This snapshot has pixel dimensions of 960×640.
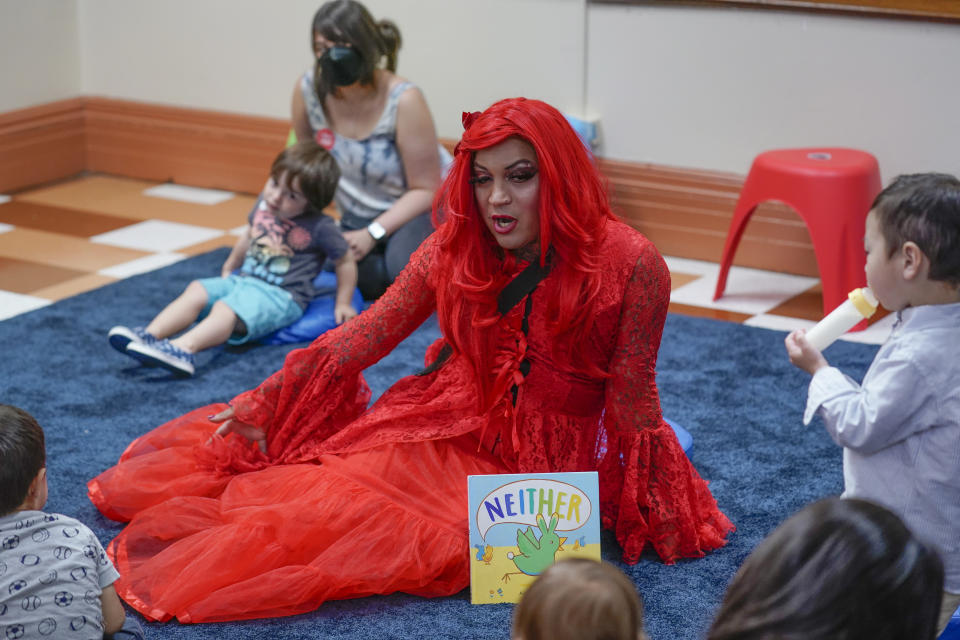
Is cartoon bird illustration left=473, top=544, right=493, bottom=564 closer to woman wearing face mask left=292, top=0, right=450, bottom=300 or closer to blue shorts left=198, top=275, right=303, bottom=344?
blue shorts left=198, top=275, right=303, bottom=344

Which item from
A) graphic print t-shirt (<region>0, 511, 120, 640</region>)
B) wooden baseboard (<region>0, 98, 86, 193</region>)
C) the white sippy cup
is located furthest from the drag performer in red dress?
wooden baseboard (<region>0, 98, 86, 193</region>)

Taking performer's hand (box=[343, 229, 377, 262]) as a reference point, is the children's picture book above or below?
below

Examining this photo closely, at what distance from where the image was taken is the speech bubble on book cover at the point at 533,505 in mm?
2033

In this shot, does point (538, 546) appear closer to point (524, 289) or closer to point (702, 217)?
point (524, 289)

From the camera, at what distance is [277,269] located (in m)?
3.47

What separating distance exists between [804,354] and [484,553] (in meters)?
0.63

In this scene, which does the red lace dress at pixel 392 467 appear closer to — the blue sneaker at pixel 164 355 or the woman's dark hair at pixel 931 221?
the woman's dark hair at pixel 931 221

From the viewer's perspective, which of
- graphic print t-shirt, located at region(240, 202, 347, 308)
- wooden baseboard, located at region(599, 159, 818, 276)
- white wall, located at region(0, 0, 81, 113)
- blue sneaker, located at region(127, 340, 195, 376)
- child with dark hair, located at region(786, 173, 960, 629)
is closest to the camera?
child with dark hair, located at region(786, 173, 960, 629)

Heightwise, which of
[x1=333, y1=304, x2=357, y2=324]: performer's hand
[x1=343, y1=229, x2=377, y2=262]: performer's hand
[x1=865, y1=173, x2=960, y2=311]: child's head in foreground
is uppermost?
[x1=865, y1=173, x2=960, y2=311]: child's head in foreground

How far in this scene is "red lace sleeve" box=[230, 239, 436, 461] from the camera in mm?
2250

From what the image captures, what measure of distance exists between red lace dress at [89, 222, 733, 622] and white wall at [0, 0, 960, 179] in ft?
6.26

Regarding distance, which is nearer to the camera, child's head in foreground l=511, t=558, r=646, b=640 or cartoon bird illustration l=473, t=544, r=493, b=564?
child's head in foreground l=511, t=558, r=646, b=640

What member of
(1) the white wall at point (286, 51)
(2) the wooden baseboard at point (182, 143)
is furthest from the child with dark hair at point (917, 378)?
(2) the wooden baseboard at point (182, 143)

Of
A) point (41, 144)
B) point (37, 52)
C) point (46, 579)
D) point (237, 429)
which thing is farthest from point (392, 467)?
point (37, 52)
